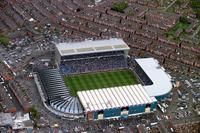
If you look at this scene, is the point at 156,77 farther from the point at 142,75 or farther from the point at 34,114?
the point at 34,114

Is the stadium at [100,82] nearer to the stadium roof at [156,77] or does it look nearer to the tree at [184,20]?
the stadium roof at [156,77]

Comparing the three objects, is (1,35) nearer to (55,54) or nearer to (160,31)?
(55,54)

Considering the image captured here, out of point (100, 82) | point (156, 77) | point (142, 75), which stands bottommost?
point (100, 82)

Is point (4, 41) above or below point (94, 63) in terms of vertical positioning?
above

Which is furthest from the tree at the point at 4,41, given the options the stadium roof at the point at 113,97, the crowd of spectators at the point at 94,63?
the stadium roof at the point at 113,97

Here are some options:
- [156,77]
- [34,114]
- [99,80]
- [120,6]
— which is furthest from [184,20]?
[34,114]

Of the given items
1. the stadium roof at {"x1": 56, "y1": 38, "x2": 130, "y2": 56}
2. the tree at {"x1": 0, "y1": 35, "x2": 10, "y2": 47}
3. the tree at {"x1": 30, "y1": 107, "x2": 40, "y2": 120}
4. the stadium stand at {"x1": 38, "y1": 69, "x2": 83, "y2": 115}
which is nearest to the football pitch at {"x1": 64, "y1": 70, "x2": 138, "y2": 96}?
the stadium stand at {"x1": 38, "y1": 69, "x2": 83, "y2": 115}

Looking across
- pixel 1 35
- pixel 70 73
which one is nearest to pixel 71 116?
pixel 70 73
